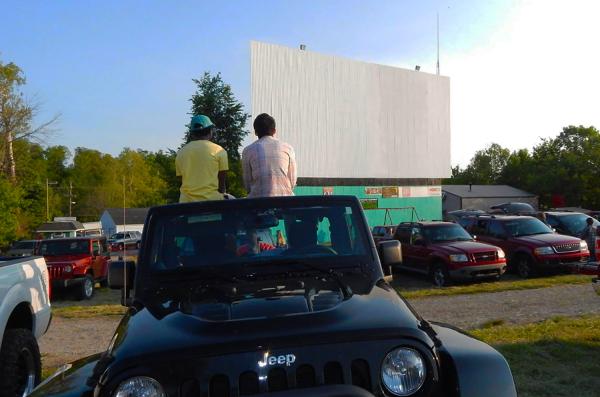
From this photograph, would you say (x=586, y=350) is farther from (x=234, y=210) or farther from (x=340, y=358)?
(x=340, y=358)

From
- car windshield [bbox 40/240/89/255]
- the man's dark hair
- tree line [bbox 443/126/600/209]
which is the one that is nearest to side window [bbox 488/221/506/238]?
car windshield [bbox 40/240/89/255]

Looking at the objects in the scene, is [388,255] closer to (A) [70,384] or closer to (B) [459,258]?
(A) [70,384]

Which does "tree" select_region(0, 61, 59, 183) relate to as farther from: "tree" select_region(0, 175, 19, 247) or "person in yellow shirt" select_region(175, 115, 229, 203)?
"person in yellow shirt" select_region(175, 115, 229, 203)

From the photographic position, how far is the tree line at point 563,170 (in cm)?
7312

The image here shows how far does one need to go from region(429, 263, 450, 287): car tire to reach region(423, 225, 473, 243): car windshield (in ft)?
3.39

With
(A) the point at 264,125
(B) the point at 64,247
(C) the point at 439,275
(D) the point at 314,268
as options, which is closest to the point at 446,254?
(C) the point at 439,275

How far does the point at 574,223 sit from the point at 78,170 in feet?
307

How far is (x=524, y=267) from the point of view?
16.8 meters

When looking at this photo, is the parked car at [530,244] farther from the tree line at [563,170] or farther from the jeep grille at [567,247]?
the tree line at [563,170]

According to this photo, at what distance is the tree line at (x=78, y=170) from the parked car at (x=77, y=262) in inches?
81.1

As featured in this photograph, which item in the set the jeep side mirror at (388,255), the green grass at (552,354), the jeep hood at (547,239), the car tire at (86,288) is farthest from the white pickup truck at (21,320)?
the jeep hood at (547,239)

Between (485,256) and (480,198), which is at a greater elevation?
(480,198)

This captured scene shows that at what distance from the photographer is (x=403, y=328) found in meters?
2.55

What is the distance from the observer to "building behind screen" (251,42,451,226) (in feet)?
105
